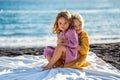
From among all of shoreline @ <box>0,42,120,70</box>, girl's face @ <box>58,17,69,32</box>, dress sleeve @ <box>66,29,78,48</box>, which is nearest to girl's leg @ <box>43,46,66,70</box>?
dress sleeve @ <box>66,29,78,48</box>

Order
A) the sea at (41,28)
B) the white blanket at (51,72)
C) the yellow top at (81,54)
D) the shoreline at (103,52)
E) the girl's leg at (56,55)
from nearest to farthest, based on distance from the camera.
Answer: the white blanket at (51,72), the girl's leg at (56,55), the yellow top at (81,54), the shoreline at (103,52), the sea at (41,28)

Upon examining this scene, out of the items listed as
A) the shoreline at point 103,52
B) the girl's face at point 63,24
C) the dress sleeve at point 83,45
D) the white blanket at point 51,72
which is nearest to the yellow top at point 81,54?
the dress sleeve at point 83,45

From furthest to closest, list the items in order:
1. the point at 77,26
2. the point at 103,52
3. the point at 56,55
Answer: the point at 103,52 < the point at 77,26 < the point at 56,55

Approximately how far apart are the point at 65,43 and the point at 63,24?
0.91 ft

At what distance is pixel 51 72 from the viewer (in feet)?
15.2

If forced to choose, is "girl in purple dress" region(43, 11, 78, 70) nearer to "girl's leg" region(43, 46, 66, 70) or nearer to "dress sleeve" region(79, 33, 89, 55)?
"girl's leg" region(43, 46, 66, 70)

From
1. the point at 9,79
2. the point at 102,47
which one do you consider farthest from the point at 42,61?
the point at 102,47

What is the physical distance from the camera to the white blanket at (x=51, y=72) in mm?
4496

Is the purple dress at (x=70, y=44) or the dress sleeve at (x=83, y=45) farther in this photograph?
the dress sleeve at (x=83, y=45)

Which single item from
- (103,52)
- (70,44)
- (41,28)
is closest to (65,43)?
(70,44)

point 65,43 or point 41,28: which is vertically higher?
point 41,28

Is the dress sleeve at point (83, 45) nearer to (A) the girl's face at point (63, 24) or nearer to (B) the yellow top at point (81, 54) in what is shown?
(B) the yellow top at point (81, 54)

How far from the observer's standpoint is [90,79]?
4453 millimetres

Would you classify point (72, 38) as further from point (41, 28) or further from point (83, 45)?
point (41, 28)
